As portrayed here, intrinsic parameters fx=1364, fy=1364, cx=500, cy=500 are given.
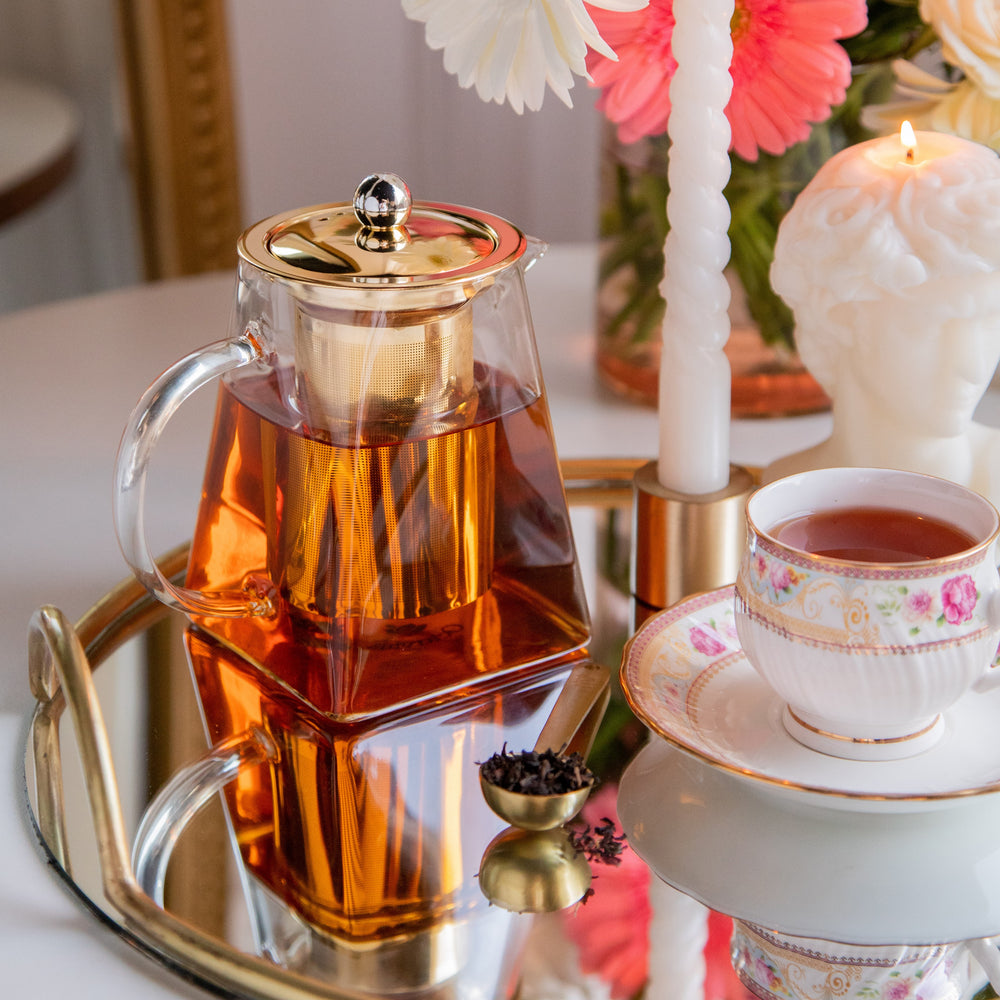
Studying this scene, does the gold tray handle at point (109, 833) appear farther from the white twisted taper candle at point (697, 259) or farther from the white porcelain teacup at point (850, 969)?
the white twisted taper candle at point (697, 259)

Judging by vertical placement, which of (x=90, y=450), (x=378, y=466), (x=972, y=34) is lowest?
(x=90, y=450)

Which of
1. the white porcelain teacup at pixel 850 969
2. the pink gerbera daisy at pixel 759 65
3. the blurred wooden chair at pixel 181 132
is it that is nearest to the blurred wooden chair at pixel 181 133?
the blurred wooden chair at pixel 181 132

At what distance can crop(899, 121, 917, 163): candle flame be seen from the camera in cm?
48

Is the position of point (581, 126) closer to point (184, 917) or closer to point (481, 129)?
point (481, 129)

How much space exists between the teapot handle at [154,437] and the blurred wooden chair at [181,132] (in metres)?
1.05

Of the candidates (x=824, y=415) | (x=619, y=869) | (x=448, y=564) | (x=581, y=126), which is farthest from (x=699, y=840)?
(x=581, y=126)

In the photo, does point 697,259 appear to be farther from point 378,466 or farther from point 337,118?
point 337,118

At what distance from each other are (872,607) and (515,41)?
0.22 meters

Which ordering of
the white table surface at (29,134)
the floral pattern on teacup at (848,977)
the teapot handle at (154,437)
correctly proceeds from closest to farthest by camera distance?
the floral pattern on teacup at (848,977), the teapot handle at (154,437), the white table surface at (29,134)

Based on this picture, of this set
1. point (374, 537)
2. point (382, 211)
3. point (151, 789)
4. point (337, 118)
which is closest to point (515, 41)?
point (382, 211)

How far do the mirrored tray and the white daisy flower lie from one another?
22 cm

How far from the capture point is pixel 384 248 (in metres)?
0.45

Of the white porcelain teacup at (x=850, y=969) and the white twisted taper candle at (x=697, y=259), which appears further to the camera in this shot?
the white twisted taper candle at (x=697, y=259)

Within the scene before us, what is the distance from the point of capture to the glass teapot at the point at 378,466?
0.45m
